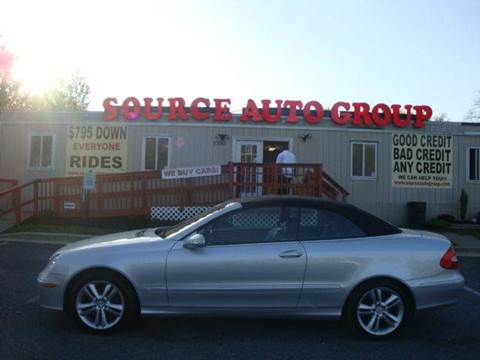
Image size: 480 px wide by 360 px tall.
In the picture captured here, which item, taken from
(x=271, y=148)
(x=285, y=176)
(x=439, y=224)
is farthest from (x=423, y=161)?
(x=285, y=176)

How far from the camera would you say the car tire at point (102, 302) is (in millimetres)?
4750

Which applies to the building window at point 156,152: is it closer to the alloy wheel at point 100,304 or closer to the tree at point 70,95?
the alloy wheel at point 100,304

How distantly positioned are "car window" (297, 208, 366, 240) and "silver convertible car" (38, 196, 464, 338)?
45 millimetres

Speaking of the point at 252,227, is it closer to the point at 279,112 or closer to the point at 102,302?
the point at 102,302

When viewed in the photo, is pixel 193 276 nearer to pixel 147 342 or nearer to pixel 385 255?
pixel 147 342

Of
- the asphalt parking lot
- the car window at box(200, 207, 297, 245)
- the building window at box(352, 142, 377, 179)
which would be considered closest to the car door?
the car window at box(200, 207, 297, 245)

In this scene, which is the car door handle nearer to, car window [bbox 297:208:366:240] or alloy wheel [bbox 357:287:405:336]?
car window [bbox 297:208:366:240]

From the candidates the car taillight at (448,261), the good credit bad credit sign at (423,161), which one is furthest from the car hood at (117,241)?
the good credit bad credit sign at (423,161)

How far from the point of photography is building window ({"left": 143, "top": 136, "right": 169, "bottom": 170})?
15.3 m

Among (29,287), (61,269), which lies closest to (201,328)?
(61,269)

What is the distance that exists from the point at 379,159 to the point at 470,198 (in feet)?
10.3

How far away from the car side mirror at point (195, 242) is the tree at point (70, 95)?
40.9 m

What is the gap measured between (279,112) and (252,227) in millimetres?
10293

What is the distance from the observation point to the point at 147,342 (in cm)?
463
